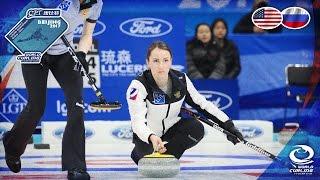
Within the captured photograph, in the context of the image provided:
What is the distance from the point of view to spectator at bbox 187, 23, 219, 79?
4781 mm

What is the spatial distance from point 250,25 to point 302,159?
25.6 inches

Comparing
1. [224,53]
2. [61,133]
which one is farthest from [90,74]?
[224,53]

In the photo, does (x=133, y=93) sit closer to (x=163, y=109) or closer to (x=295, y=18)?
(x=163, y=109)

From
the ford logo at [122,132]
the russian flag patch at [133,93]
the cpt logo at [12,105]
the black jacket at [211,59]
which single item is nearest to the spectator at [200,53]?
the black jacket at [211,59]

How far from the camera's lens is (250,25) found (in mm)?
4758

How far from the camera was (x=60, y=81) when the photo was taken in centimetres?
469

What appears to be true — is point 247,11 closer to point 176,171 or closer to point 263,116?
point 263,116

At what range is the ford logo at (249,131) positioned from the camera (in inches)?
188

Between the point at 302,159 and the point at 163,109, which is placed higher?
the point at 163,109

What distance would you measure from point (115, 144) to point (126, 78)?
305mm

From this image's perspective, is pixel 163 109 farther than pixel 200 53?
No

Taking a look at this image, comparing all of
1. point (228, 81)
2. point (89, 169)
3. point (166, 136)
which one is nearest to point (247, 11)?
point (228, 81)

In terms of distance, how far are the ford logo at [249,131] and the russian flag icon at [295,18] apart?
48cm

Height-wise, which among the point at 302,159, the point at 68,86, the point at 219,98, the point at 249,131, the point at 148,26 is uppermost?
the point at 148,26
